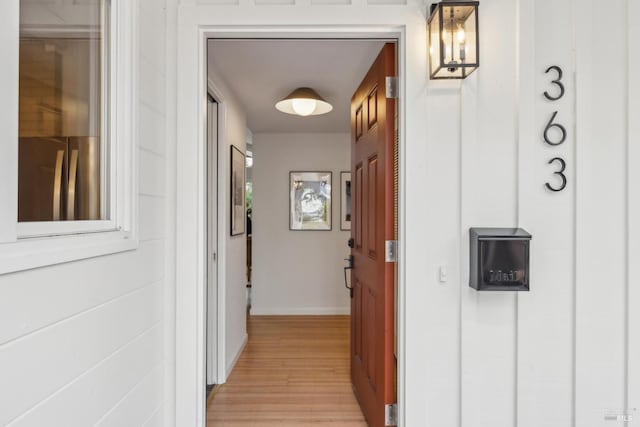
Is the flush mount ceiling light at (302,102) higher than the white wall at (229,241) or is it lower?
higher

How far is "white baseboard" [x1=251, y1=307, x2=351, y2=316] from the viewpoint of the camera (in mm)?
4660

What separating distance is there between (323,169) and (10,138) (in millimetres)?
4036

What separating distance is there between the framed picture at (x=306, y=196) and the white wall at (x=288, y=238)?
2.9 inches

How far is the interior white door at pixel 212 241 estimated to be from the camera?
8.95 feet

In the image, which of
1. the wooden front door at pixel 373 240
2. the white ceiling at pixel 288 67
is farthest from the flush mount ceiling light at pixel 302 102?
the wooden front door at pixel 373 240

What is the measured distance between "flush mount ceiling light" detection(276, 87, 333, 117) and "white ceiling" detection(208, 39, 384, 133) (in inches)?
3.7

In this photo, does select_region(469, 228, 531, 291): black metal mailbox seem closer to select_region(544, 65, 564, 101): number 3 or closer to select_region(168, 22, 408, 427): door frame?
select_region(168, 22, 408, 427): door frame

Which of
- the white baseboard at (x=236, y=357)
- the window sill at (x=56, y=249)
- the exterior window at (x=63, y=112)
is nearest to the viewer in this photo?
the window sill at (x=56, y=249)

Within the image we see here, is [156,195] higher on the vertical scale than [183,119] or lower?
lower

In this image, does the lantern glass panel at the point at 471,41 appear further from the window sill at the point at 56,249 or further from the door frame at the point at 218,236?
the door frame at the point at 218,236

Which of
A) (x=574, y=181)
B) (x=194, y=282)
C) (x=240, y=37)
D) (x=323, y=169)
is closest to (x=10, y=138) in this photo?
(x=194, y=282)

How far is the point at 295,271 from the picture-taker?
472 centimetres

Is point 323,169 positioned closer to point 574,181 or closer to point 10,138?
point 574,181

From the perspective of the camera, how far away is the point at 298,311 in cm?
467
